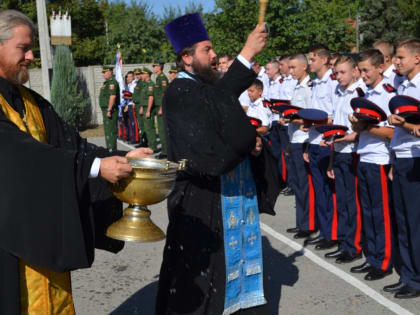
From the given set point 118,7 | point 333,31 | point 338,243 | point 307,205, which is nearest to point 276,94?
point 307,205

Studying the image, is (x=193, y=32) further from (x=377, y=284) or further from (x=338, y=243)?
(x=338, y=243)

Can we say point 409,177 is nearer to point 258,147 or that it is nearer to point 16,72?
point 258,147

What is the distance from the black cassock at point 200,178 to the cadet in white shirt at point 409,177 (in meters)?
2.06

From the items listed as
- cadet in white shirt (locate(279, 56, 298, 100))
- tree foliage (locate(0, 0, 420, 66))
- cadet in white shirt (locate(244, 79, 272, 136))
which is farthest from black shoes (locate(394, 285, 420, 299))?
tree foliage (locate(0, 0, 420, 66))

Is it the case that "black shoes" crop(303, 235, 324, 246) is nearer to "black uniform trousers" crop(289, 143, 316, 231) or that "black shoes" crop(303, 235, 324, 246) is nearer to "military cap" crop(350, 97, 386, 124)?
"black uniform trousers" crop(289, 143, 316, 231)

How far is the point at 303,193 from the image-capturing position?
21.2 feet

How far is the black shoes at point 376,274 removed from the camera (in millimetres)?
4988

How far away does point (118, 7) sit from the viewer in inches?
2034

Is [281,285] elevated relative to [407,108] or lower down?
lower down

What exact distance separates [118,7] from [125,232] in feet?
171

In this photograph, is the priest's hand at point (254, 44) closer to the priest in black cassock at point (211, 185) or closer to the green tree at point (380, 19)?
the priest in black cassock at point (211, 185)

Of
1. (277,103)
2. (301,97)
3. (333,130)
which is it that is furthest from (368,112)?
(301,97)

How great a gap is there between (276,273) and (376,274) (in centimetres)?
95

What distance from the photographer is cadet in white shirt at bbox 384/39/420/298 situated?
4531 millimetres
